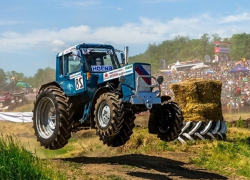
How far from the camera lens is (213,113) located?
1371 cm

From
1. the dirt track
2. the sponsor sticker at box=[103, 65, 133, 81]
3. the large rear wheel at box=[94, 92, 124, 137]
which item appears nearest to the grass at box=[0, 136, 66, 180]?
the dirt track

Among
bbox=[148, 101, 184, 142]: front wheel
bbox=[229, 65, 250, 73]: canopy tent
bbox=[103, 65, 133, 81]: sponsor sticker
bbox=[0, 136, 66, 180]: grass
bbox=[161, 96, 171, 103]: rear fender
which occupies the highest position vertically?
bbox=[229, 65, 250, 73]: canopy tent

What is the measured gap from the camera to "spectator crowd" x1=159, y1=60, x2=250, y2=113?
101 ft

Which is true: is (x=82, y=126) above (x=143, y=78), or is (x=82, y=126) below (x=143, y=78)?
below

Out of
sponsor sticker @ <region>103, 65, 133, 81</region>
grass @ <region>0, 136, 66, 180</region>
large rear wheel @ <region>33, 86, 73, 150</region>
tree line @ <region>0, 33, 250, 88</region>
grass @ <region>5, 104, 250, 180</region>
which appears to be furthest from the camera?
tree line @ <region>0, 33, 250, 88</region>

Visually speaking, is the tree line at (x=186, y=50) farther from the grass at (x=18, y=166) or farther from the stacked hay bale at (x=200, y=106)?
the grass at (x=18, y=166)

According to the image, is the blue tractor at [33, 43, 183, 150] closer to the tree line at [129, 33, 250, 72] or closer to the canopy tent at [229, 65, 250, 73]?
the canopy tent at [229, 65, 250, 73]

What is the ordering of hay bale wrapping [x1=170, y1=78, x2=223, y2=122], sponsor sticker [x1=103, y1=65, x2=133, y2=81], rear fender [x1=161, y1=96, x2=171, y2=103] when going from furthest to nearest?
hay bale wrapping [x1=170, y1=78, x2=223, y2=122] < rear fender [x1=161, y1=96, x2=171, y2=103] < sponsor sticker [x1=103, y1=65, x2=133, y2=81]

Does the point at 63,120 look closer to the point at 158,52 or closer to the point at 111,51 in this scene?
the point at 111,51

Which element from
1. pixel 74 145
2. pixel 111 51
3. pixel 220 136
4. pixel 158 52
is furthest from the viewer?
pixel 158 52

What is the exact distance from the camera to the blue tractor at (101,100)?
9109 mm

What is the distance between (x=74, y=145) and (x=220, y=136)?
6.44m

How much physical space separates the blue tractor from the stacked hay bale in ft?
11.1

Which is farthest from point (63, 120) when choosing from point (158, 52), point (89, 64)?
point (158, 52)
